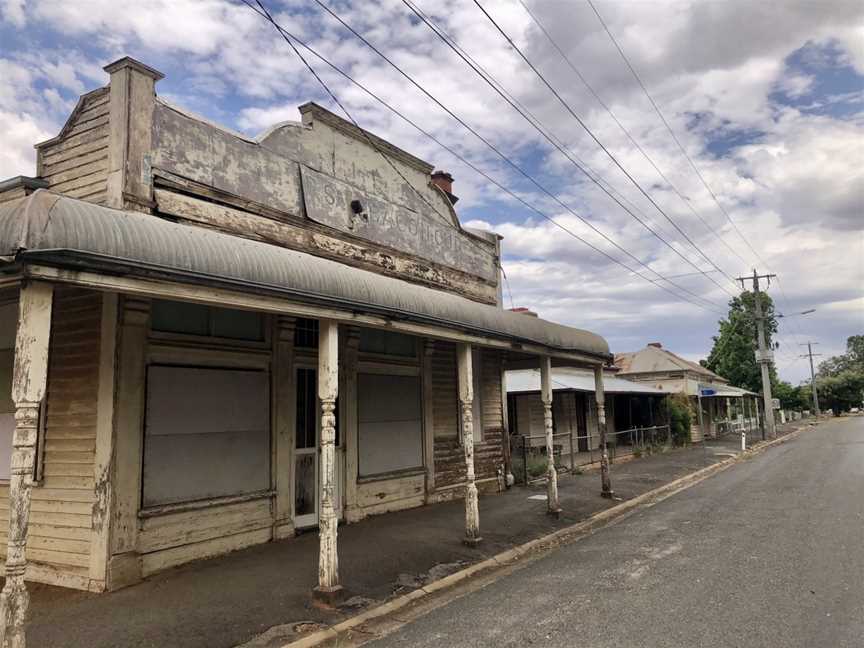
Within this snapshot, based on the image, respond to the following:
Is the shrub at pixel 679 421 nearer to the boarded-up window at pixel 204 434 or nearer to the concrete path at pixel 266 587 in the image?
the concrete path at pixel 266 587

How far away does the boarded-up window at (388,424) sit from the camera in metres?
10.5

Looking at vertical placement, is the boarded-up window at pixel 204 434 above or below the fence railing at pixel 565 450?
above

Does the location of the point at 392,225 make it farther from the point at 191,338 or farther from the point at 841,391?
the point at 841,391

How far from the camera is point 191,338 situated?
7629mm

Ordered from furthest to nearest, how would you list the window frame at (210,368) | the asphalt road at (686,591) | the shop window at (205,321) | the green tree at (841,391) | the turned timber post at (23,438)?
1. the green tree at (841,391)
2. the shop window at (205,321)
3. the window frame at (210,368)
4. the asphalt road at (686,591)
5. the turned timber post at (23,438)

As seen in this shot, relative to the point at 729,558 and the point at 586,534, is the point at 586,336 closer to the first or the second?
the point at 586,534

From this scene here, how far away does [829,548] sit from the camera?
7.88m

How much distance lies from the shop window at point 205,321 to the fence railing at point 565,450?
8492 mm

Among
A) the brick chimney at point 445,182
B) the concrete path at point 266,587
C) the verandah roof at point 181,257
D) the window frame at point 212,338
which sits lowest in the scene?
the concrete path at point 266,587

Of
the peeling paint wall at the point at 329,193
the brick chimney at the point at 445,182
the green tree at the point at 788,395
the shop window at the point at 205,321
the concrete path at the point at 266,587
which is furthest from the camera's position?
the green tree at the point at 788,395

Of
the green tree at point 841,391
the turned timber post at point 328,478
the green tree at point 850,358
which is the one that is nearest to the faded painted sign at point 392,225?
the turned timber post at point 328,478

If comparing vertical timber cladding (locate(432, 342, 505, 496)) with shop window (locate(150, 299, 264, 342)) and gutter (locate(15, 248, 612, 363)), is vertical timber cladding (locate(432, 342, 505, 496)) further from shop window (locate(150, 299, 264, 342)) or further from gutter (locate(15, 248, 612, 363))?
gutter (locate(15, 248, 612, 363))

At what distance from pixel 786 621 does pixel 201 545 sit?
6.52m

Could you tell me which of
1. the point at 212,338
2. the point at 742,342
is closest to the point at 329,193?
the point at 212,338
